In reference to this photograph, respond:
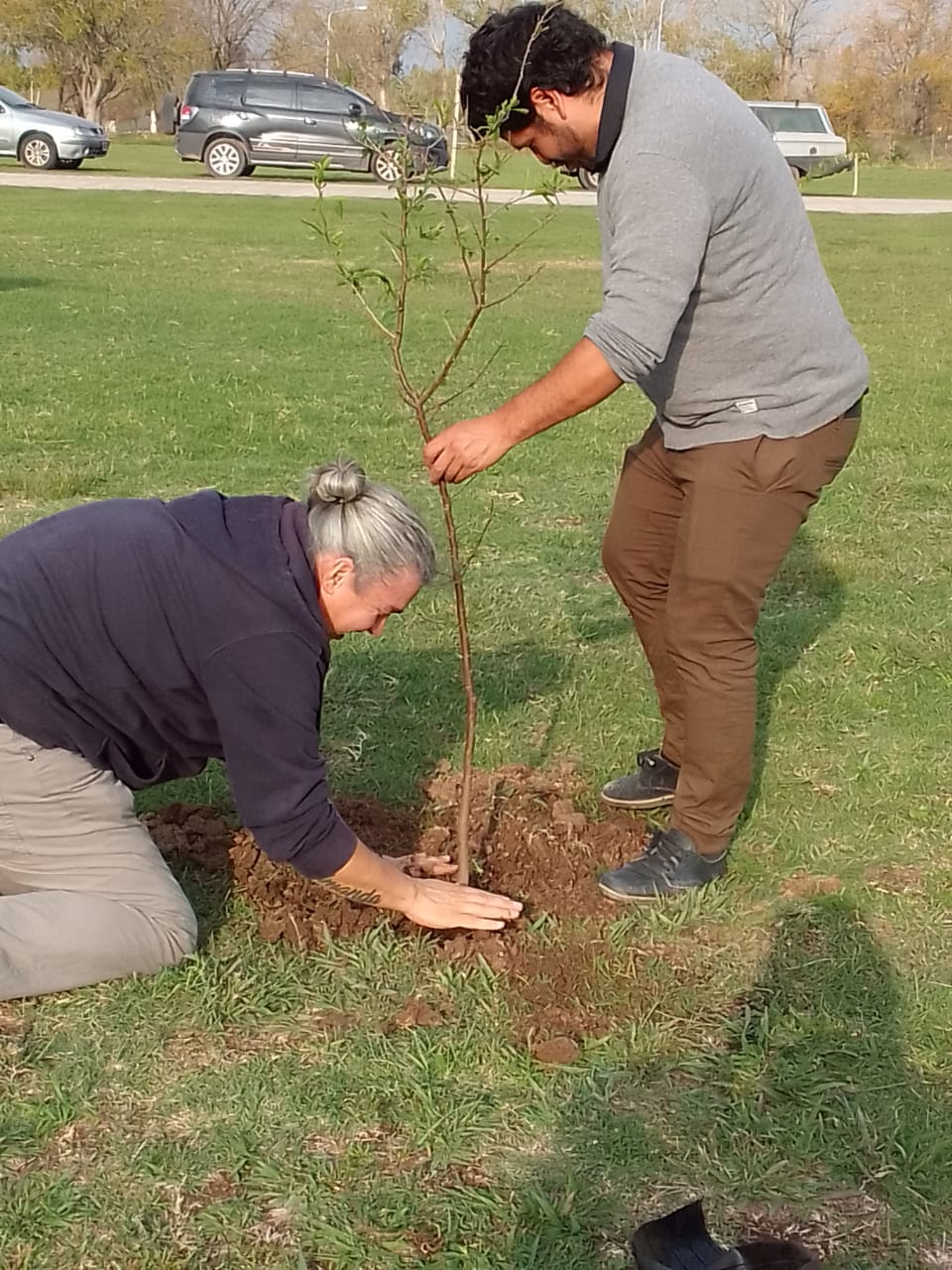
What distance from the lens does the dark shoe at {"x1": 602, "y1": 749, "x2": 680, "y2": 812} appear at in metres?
3.98

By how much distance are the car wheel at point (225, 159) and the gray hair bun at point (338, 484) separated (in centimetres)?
2715

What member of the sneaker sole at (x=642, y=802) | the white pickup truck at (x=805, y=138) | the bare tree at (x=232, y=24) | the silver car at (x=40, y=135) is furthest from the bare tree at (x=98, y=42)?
the sneaker sole at (x=642, y=802)

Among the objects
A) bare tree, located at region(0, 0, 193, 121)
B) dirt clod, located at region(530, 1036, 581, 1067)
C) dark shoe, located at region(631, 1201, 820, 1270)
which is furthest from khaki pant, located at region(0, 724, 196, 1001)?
bare tree, located at region(0, 0, 193, 121)

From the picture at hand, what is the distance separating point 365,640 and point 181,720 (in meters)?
2.09

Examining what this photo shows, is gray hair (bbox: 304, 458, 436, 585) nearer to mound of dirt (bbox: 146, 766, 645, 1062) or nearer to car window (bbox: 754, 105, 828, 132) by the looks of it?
mound of dirt (bbox: 146, 766, 645, 1062)

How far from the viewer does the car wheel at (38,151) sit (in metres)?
27.6

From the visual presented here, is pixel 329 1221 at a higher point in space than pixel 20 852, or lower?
lower

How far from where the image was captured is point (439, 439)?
2846 mm

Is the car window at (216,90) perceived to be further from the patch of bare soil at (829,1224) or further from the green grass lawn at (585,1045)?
the patch of bare soil at (829,1224)

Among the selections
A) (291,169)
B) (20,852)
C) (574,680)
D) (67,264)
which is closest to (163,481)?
(574,680)

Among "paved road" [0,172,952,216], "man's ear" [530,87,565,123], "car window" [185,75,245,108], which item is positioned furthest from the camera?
"car window" [185,75,245,108]

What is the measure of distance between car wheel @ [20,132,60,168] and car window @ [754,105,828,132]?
623 inches

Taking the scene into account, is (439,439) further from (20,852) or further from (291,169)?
(291,169)

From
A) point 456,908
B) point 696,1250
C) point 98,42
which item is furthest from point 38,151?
point 98,42
